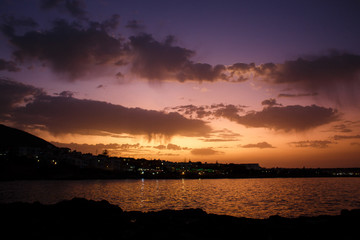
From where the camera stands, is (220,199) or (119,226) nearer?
(119,226)

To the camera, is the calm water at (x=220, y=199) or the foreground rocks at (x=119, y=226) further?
the calm water at (x=220, y=199)

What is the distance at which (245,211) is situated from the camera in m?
38.3

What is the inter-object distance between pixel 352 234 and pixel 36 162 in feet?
493

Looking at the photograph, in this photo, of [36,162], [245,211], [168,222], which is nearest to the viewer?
[168,222]

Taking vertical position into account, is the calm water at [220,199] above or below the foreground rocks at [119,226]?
below

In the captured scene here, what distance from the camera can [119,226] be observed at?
21.5m

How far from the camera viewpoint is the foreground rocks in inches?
681

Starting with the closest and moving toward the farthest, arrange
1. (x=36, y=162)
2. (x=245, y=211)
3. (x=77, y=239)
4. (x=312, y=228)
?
(x=77, y=239) → (x=312, y=228) → (x=245, y=211) → (x=36, y=162)

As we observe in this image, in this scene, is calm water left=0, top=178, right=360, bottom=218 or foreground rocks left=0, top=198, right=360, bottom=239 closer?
foreground rocks left=0, top=198, right=360, bottom=239

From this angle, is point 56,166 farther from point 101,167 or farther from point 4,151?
point 101,167

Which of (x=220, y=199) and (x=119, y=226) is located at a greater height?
(x=119, y=226)

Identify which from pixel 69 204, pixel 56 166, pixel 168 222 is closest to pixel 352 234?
pixel 168 222

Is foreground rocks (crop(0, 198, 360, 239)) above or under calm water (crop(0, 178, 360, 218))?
above

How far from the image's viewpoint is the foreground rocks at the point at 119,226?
56.7ft
